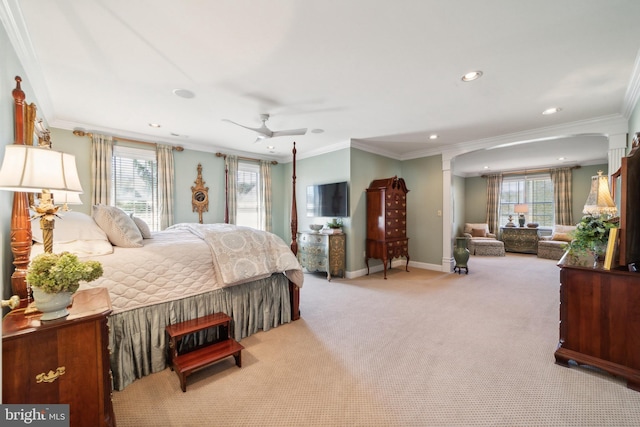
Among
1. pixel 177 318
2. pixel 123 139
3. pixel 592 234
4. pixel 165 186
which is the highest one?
pixel 123 139

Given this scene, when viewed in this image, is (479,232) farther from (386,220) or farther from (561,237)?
(386,220)

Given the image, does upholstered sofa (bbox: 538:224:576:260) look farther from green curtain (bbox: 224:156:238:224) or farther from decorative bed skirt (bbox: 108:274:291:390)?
green curtain (bbox: 224:156:238:224)

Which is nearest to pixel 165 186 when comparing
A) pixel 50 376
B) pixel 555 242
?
pixel 50 376

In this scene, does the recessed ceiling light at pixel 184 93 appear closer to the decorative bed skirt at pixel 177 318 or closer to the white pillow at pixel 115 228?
the white pillow at pixel 115 228

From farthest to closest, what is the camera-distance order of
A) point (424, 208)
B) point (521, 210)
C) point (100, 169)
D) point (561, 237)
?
point (521, 210) < point (561, 237) < point (424, 208) < point (100, 169)

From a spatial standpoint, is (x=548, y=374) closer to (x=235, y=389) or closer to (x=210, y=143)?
(x=235, y=389)

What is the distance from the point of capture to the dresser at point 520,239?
25.3ft

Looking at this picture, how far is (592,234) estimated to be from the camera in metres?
2.20

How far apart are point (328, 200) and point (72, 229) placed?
3.95 metres

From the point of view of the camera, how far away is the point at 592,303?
2.09 metres

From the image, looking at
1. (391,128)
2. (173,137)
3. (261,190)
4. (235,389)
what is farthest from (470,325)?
(173,137)

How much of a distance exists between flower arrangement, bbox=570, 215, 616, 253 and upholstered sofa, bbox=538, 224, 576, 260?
232 inches

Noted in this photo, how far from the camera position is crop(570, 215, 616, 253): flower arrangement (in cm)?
217

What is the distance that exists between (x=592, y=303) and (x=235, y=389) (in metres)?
2.85
